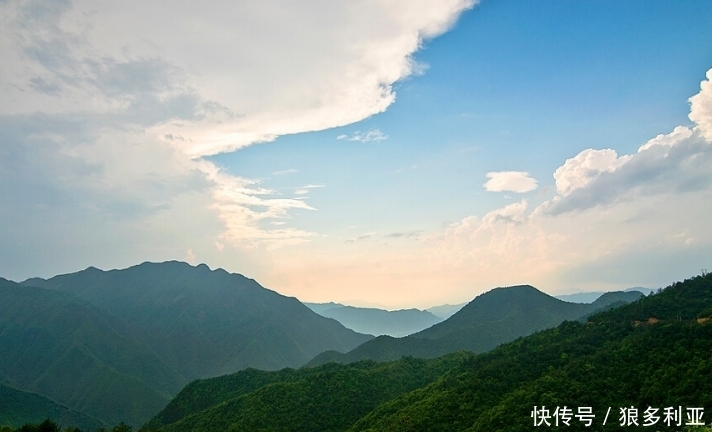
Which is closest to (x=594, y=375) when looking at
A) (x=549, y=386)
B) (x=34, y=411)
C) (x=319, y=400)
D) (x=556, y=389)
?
(x=556, y=389)

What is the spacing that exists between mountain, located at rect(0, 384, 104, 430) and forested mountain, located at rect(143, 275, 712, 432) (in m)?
75.1

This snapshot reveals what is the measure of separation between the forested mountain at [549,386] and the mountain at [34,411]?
7506cm

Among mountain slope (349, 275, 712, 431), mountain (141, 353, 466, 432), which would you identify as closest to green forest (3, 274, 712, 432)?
mountain slope (349, 275, 712, 431)

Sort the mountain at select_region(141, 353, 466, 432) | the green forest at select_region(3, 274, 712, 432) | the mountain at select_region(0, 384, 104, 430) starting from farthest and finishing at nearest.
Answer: the mountain at select_region(0, 384, 104, 430) < the mountain at select_region(141, 353, 466, 432) < the green forest at select_region(3, 274, 712, 432)

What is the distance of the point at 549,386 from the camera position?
2256 inches

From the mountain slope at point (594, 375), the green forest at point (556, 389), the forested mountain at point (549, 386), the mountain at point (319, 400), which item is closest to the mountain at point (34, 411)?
the mountain at point (319, 400)

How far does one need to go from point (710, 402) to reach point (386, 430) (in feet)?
126

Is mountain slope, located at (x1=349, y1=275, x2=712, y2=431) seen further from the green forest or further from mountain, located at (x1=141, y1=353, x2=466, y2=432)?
mountain, located at (x1=141, y1=353, x2=466, y2=432)

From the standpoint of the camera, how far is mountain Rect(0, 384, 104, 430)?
146 meters

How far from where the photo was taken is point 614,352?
6034cm

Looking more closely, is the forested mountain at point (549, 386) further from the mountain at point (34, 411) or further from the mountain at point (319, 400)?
the mountain at point (34, 411)

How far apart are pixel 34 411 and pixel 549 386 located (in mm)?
174588

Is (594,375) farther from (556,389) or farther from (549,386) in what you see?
(549,386)

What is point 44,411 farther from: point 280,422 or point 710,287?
point 710,287
